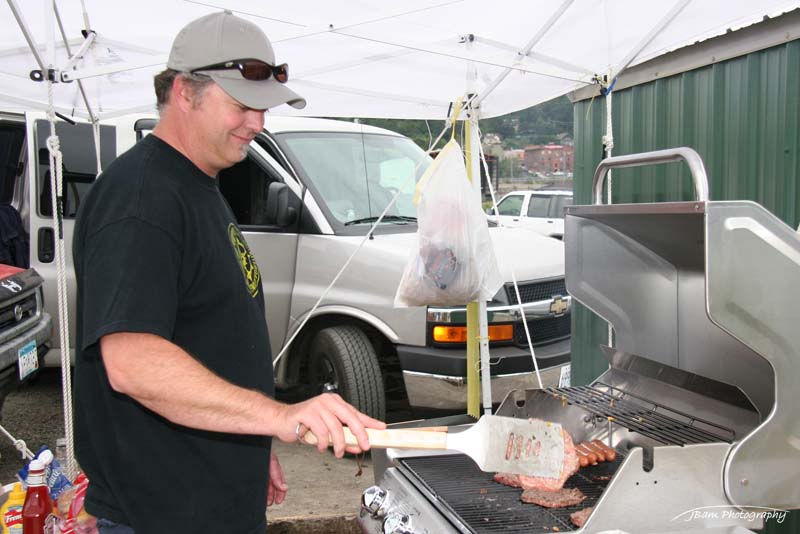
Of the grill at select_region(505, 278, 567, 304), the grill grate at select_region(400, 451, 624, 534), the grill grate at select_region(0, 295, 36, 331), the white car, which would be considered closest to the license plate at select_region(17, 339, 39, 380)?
the grill grate at select_region(0, 295, 36, 331)

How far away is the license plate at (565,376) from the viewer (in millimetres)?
4750

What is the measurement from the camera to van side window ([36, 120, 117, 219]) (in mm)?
5797

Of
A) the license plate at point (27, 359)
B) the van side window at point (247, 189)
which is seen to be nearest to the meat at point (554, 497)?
the license plate at point (27, 359)

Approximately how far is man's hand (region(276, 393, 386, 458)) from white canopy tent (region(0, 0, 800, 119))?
7.17 ft

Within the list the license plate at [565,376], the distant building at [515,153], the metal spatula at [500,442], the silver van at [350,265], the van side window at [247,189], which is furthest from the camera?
the distant building at [515,153]

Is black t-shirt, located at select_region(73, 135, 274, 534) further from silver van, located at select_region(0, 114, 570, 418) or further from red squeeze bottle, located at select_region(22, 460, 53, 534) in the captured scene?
silver van, located at select_region(0, 114, 570, 418)

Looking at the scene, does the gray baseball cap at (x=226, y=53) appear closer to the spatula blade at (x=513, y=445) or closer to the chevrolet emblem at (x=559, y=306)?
the spatula blade at (x=513, y=445)

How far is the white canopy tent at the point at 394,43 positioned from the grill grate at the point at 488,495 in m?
1.59

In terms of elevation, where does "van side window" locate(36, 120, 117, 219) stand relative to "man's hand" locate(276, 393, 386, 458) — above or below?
above

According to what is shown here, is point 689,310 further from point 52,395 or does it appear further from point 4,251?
point 52,395

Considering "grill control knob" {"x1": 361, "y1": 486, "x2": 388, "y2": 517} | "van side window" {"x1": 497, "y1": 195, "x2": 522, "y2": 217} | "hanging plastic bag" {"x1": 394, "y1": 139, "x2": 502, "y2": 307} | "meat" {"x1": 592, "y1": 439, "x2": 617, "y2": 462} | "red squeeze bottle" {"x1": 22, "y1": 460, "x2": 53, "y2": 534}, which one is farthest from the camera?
"van side window" {"x1": 497, "y1": 195, "x2": 522, "y2": 217}

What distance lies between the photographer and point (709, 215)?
1751 millimetres

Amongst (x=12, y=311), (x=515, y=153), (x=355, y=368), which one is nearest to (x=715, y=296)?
(x=355, y=368)

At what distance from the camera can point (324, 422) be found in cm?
154
